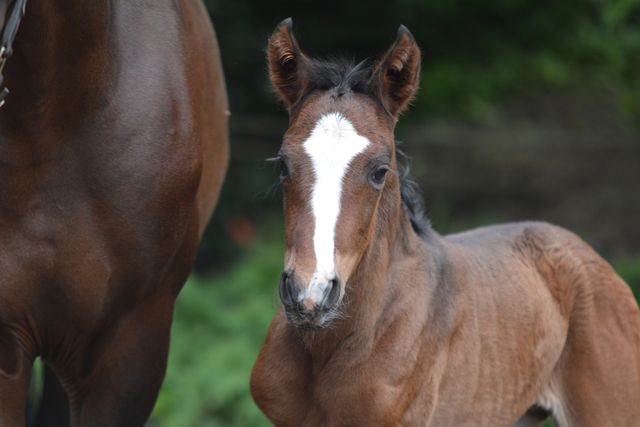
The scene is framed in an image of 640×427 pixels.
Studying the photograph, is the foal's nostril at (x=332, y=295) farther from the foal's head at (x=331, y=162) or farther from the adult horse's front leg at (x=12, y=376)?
the adult horse's front leg at (x=12, y=376)

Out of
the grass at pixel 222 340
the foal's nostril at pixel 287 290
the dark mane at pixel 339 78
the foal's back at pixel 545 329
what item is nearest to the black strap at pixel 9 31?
the foal's nostril at pixel 287 290

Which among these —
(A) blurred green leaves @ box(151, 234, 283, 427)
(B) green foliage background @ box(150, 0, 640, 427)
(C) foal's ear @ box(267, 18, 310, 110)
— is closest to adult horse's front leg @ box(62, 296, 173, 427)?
(C) foal's ear @ box(267, 18, 310, 110)

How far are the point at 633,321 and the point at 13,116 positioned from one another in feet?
9.33

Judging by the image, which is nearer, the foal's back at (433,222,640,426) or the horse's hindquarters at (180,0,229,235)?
the foal's back at (433,222,640,426)

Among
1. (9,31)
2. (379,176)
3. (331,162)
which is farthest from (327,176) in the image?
(9,31)

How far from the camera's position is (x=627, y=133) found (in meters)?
7.20

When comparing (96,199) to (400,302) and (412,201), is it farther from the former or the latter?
(412,201)

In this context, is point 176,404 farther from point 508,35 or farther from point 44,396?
point 508,35

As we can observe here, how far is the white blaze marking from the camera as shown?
2.10 meters


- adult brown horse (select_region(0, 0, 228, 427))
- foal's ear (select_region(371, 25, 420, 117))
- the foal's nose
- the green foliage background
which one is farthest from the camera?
the green foliage background

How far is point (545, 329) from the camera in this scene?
3.13 meters

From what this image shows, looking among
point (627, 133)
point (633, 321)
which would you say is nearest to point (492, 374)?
point (633, 321)

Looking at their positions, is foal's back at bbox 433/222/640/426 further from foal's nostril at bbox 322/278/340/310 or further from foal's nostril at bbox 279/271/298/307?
foal's nostril at bbox 279/271/298/307

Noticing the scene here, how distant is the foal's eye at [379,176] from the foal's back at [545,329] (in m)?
0.73
